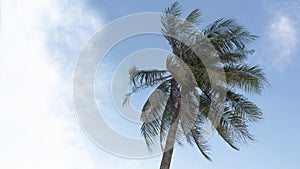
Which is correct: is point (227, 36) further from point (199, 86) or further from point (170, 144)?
point (170, 144)

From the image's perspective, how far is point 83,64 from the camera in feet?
64.0

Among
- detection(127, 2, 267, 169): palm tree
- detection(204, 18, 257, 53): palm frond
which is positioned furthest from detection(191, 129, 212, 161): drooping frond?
detection(204, 18, 257, 53): palm frond

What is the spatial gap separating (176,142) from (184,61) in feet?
10.5

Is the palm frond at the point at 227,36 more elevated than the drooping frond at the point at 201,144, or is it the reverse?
the palm frond at the point at 227,36

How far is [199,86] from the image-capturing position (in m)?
19.0

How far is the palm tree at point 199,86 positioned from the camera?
18.6 metres

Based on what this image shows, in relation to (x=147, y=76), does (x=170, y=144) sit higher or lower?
lower

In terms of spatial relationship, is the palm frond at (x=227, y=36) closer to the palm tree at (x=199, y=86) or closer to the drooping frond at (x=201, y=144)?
the palm tree at (x=199, y=86)

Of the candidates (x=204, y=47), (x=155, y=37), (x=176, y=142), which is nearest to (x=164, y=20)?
(x=155, y=37)

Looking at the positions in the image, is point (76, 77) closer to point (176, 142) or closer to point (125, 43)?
point (125, 43)

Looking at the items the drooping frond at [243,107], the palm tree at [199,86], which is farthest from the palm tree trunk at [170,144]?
the drooping frond at [243,107]

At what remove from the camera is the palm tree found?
18625 mm

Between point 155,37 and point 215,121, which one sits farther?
point 155,37

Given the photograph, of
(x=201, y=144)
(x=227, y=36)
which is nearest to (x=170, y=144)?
(x=201, y=144)
